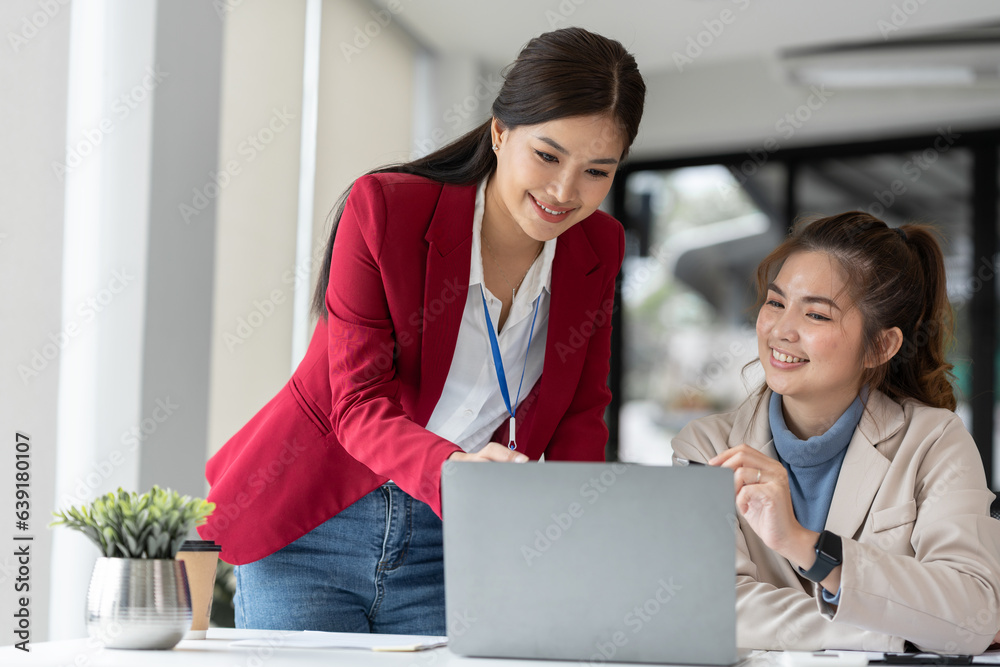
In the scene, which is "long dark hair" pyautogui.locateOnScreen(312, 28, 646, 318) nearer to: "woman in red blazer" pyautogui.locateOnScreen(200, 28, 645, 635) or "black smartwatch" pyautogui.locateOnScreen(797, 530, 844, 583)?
"woman in red blazer" pyautogui.locateOnScreen(200, 28, 645, 635)

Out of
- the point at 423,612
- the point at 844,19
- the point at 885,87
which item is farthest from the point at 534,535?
the point at 885,87

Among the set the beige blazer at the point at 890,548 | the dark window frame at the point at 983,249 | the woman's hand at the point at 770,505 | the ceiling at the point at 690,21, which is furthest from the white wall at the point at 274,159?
the dark window frame at the point at 983,249

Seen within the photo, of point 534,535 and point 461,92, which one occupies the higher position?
point 461,92

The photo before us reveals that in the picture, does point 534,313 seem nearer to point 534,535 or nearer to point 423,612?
point 423,612

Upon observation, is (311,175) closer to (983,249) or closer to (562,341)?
(562,341)

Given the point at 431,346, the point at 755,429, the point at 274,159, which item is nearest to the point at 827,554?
the point at 755,429

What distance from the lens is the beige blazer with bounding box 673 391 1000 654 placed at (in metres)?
1.36

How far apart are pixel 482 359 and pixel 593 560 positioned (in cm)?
71

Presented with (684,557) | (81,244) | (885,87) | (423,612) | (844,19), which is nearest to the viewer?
(684,557)

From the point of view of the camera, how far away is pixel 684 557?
3.48 feet

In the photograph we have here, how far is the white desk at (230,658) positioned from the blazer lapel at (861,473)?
0.64 meters

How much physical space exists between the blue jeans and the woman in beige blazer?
563mm

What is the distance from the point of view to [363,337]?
5.14 ft

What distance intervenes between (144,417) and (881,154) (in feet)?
15.8
